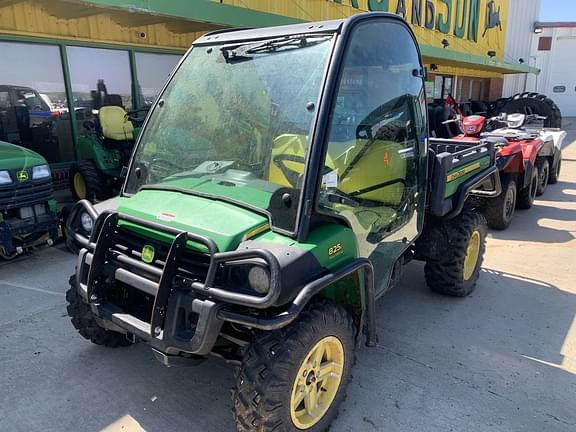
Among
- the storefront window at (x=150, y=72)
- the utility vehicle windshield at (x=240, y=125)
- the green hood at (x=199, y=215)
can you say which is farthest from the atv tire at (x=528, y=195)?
the storefront window at (x=150, y=72)

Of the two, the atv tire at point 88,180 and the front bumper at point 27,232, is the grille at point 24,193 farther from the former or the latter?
the atv tire at point 88,180

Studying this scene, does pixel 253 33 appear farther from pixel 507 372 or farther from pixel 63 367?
pixel 507 372

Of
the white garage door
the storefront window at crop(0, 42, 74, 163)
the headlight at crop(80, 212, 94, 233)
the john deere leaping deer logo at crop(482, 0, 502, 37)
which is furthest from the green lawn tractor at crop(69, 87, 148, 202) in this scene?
the white garage door

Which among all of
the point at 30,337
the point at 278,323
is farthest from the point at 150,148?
the point at 30,337

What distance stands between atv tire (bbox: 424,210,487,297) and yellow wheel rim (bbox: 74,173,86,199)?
195 inches

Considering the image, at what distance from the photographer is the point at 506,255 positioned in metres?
5.33

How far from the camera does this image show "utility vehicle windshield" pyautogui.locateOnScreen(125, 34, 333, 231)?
A: 2.25 meters

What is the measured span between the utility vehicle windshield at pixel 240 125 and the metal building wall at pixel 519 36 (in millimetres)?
25614

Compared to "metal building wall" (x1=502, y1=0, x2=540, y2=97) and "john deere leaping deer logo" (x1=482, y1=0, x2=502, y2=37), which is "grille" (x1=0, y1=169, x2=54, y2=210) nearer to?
"john deere leaping deer logo" (x1=482, y1=0, x2=502, y2=37)

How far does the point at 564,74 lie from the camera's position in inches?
1105

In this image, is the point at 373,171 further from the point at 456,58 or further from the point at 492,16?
the point at 492,16

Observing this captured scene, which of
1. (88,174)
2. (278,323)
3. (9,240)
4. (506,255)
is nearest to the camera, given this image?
(278,323)

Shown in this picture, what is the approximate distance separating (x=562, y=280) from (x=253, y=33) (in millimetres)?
3896

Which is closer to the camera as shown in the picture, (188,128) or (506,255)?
(188,128)
